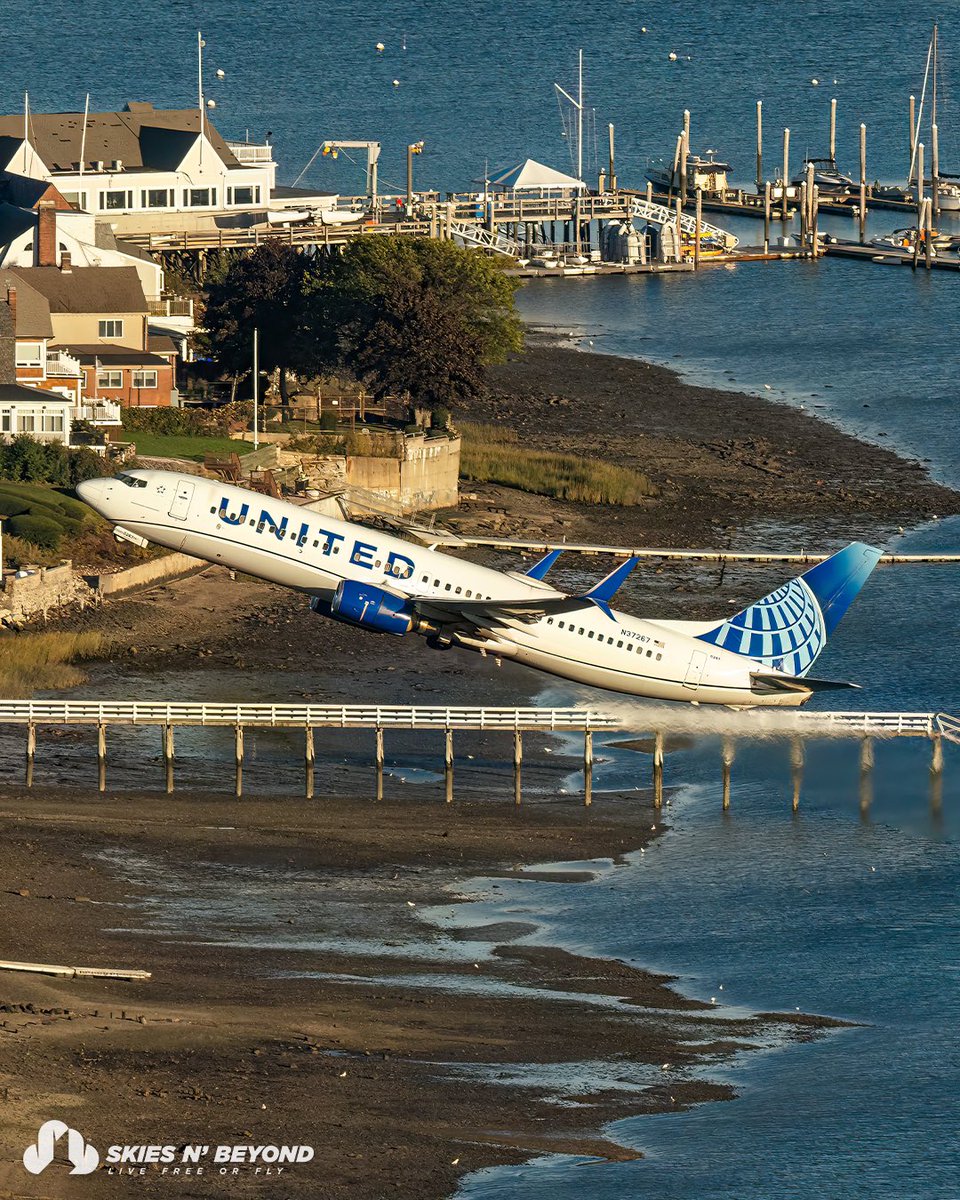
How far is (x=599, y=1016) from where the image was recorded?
6312cm

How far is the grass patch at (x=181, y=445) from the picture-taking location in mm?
119500

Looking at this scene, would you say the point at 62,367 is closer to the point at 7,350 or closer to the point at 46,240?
the point at 7,350

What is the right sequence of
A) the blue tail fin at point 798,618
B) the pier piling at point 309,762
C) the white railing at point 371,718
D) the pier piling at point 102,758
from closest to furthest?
1. the pier piling at point 102,758
2. the white railing at point 371,718
3. the pier piling at point 309,762
4. the blue tail fin at point 798,618

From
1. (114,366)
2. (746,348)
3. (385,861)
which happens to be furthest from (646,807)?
(746,348)

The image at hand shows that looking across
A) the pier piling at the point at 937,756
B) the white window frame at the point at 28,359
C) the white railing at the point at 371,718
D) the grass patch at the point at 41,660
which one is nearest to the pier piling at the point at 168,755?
the white railing at the point at 371,718

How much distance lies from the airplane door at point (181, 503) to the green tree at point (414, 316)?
54.4 metres

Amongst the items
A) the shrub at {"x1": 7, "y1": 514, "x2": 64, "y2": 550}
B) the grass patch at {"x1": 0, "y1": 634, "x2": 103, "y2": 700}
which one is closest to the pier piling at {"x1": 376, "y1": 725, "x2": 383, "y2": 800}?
the grass patch at {"x1": 0, "y1": 634, "x2": 103, "y2": 700}

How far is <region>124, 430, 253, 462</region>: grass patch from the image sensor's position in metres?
120

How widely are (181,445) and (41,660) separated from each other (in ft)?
102

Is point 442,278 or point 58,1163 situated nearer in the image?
point 58,1163

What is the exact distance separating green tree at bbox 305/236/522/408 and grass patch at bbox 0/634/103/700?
37896 mm

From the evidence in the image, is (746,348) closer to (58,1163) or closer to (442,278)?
(442,278)

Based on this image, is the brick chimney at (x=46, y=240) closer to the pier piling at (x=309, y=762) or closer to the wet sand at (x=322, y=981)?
the wet sand at (x=322, y=981)

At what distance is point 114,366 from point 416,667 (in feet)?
135
